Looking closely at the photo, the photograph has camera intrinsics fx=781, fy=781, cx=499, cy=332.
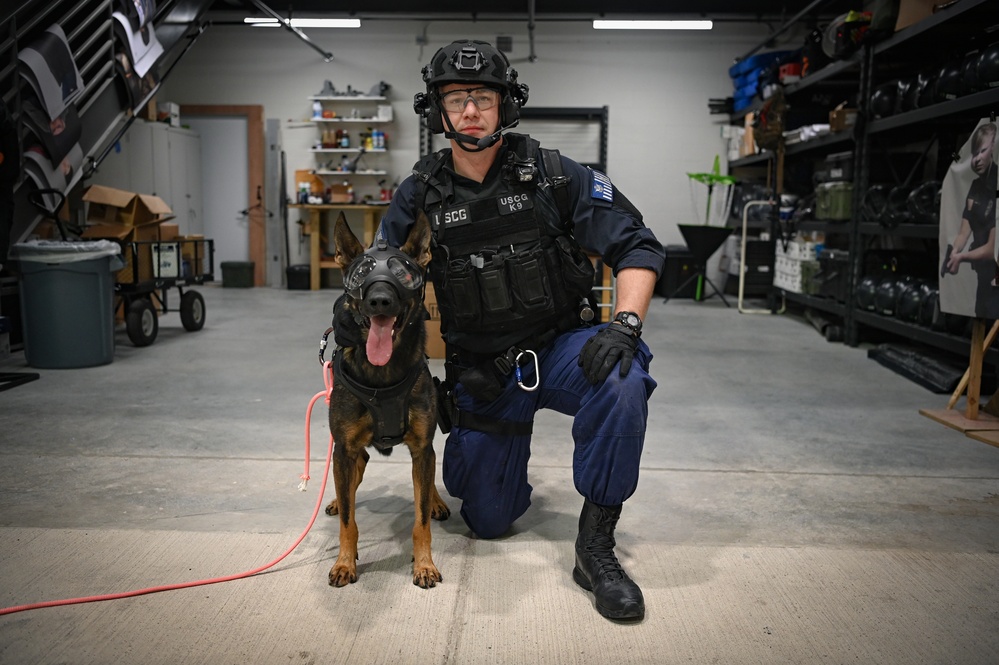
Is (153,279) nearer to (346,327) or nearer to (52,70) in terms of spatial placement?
(52,70)

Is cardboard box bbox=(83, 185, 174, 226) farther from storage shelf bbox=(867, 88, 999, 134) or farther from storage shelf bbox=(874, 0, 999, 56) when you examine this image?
storage shelf bbox=(874, 0, 999, 56)

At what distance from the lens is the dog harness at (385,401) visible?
2115 mm

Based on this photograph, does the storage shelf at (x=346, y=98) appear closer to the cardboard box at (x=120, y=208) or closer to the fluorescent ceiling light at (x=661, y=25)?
the fluorescent ceiling light at (x=661, y=25)

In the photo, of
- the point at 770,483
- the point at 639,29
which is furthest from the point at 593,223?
the point at 639,29

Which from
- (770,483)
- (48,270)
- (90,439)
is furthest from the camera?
(48,270)

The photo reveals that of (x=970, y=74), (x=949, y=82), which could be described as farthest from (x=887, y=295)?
(x=970, y=74)

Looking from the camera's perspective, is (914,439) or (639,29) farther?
(639,29)

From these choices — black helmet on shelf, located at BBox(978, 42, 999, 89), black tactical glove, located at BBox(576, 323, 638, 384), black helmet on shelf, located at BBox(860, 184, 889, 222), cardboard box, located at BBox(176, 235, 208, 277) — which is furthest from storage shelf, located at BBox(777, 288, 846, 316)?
cardboard box, located at BBox(176, 235, 208, 277)

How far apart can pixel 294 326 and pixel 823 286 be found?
509cm

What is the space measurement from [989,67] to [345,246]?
4.19 metres

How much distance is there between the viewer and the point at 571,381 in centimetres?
237

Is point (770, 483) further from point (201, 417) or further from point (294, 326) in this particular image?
point (294, 326)

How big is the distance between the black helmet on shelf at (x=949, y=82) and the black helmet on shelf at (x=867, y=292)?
5.33 ft

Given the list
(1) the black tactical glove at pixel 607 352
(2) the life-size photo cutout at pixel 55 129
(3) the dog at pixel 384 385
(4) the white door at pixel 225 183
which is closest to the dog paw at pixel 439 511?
(3) the dog at pixel 384 385
